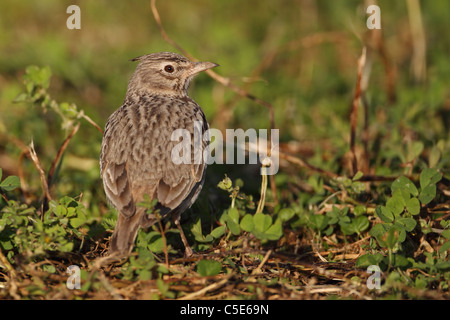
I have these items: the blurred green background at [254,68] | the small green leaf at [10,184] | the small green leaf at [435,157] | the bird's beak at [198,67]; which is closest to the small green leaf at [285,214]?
the blurred green background at [254,68]

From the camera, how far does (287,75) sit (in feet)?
33.4

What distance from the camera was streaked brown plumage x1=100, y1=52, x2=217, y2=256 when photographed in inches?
188

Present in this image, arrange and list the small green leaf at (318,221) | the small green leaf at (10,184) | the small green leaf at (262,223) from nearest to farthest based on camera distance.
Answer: the small green leaf at (262,223) < the small green leaf at (10,184) < the small green leaf at (318,221)

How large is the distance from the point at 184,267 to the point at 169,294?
50cm

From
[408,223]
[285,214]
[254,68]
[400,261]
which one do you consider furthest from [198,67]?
[254,68]

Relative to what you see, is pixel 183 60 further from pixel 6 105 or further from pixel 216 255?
pixel 6 105

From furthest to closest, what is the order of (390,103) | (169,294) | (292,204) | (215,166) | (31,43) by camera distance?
1. (31,43)
2. (390,103)
3. (215,166)
4. (292,204)
5. (169,294)

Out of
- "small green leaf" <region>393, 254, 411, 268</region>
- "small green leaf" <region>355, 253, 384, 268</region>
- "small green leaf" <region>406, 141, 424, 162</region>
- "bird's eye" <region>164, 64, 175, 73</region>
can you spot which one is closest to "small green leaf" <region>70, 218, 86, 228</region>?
"bird's eye" <region>164, 64, 175, 73</region>

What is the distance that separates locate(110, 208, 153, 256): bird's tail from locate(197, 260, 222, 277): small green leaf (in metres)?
0.49

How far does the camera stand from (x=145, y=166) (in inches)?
199

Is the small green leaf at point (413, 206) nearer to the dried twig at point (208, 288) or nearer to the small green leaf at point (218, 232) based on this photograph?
the small green leaf at point (218, 232)

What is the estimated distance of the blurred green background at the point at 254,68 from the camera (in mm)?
7410

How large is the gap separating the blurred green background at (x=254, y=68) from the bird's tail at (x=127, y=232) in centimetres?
164

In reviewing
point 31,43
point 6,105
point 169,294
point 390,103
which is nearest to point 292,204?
point 169,294
